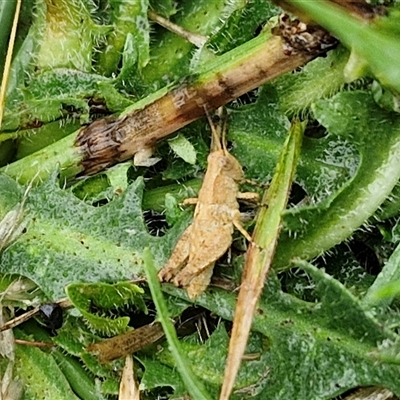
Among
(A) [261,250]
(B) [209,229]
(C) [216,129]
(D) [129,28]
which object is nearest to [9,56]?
(D) [129,28]

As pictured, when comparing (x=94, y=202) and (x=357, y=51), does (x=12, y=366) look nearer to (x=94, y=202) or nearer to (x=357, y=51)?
(x=94, y=202)

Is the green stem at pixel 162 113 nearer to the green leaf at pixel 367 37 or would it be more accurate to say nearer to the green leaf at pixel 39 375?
the green leaf at pixel 367 37

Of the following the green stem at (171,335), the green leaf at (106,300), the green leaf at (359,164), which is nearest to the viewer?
the green stem at (171,335)

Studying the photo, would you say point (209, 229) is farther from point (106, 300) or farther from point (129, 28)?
point (129, 28)

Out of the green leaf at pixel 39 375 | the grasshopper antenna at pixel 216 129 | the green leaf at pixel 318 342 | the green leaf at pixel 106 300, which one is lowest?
the green leaf at pixel 39 375

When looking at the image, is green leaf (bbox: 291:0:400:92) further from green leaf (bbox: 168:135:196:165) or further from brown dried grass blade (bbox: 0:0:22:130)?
brown dried grass blade (bbox: 0:0:22:130)

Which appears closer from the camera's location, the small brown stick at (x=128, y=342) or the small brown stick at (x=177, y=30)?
the small brown stick at (x=128, y=342)

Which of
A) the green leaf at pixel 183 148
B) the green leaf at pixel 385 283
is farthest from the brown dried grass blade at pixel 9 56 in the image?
the green leaf at pixel 385 283
